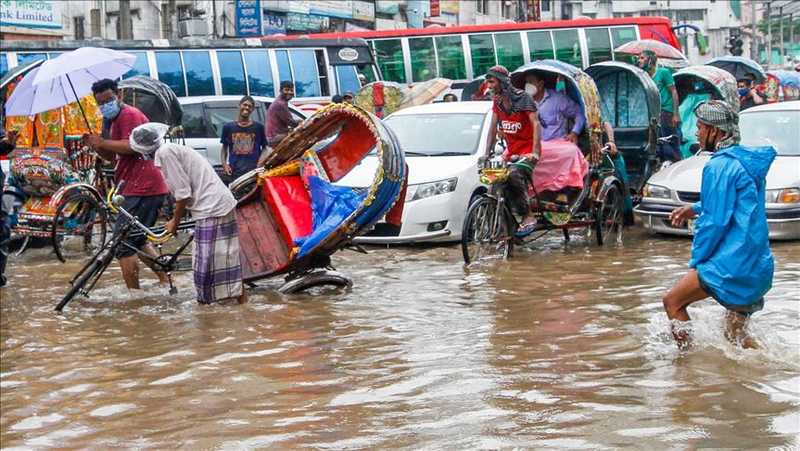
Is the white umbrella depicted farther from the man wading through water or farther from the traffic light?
the traffic light

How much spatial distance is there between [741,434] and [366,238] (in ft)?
26.5

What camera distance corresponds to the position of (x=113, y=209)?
32.7 ft

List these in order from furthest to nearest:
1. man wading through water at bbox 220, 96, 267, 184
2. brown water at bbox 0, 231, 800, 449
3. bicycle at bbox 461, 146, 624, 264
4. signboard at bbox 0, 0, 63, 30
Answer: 1. signboard at bbox 0, 0, 63, 30
2. man wading through water at bbox 220, 96, 267, 184
3. bicycle at bbox 461, 146, 624, 264
4. brown water at bbox 0, 231, 800, 449

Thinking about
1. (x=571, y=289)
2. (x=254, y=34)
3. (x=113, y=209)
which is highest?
(x=254, y=34)

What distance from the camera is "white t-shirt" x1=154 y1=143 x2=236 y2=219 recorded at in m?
9.27

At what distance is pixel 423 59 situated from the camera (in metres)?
29.9

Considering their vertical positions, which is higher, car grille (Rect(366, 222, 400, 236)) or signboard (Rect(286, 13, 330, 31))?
signboard (Rect(286, 13, 330, 31))

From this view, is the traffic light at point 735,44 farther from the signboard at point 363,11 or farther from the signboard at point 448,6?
the signboard at point 363,11

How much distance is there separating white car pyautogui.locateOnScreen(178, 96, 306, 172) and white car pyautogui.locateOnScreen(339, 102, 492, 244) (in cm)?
433

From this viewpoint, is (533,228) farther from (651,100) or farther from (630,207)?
(651,100)

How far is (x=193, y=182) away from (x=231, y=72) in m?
14.0

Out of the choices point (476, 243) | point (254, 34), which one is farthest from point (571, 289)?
point (254, 34)

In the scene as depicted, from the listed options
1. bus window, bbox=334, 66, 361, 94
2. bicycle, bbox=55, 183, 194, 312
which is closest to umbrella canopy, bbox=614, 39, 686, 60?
bus window, bbox=334, 66, 361, 94

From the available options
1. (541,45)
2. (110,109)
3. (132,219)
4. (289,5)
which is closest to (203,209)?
(132,219)
